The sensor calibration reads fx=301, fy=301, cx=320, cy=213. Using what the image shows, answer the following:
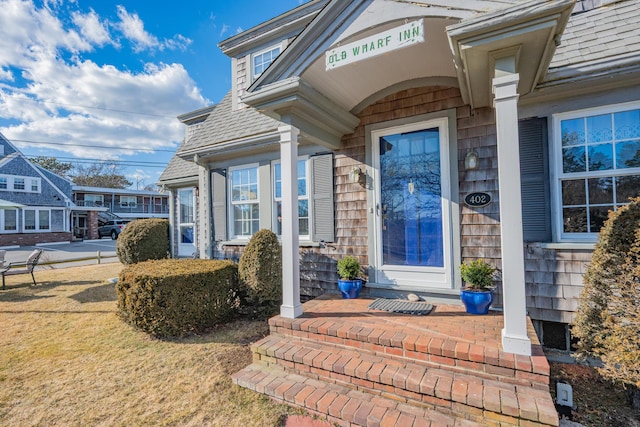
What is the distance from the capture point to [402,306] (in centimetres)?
362

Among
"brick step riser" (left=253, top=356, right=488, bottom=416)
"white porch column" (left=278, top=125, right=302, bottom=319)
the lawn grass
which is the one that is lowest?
the lawn grass

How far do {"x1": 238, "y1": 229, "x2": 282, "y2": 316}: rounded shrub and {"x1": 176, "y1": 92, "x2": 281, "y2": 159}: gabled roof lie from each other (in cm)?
200

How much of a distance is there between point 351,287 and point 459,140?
2338 millimetres

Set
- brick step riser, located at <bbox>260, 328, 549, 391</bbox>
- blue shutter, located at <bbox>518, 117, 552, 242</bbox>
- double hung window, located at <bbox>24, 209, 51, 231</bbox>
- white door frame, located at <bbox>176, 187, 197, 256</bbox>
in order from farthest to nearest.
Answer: double hung window, located at <bbox>24, 209, 51, 231</bbox>
white door frame, located at <bbox>176, 187, 197, 256</bbox>
blue shutter, located at <bbox>518, 117, 552, 242</bbox>
brick step riser, located at <bbox>260, 328, 549, 391</bbox>

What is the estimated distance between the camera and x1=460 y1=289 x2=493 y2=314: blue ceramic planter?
3.23m

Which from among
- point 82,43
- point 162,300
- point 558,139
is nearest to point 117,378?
point 162,300

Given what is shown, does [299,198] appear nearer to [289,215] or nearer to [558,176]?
[289,215]

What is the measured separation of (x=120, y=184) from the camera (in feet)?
123

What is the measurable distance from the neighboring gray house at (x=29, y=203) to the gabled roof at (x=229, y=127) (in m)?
20.5

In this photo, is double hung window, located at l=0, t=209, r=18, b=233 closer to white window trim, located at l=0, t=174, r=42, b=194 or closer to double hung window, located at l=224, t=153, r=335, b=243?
white window trim, located at l=0, t=174, r=42, b=194

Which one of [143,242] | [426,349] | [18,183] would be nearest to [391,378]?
[426,349]

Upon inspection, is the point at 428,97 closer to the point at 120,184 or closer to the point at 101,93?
the point at 101,93

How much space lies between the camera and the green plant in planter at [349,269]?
4.15 meters

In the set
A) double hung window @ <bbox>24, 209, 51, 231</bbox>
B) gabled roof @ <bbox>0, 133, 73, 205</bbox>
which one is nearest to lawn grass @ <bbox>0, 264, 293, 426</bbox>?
double hung window @ <bbox>24, 209, 51, 231</bbox>
